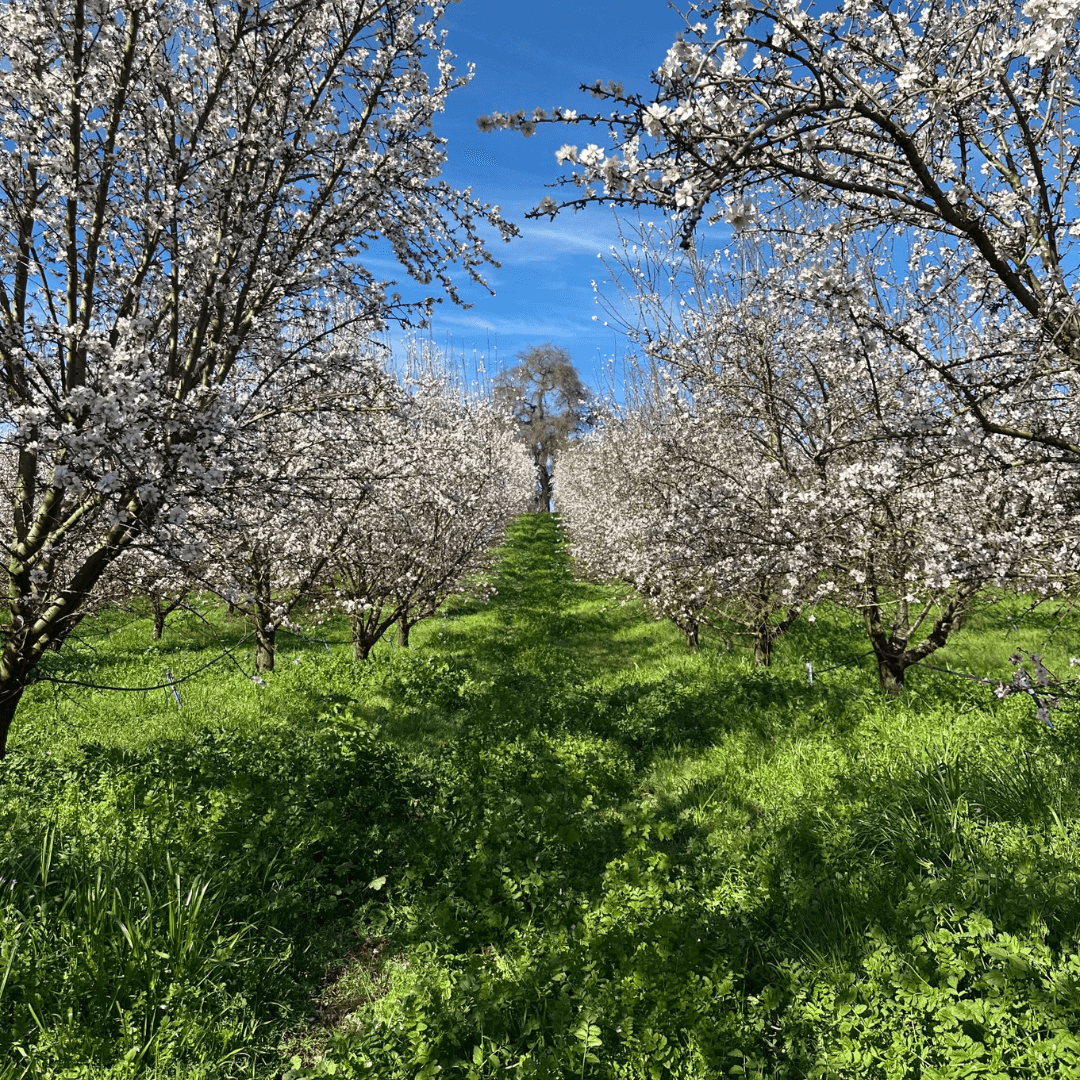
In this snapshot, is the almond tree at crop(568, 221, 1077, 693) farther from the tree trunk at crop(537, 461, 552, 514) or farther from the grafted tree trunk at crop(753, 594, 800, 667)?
the tree trunk at crop(537, 461, 552, 514)

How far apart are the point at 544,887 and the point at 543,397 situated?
5196 centimetres

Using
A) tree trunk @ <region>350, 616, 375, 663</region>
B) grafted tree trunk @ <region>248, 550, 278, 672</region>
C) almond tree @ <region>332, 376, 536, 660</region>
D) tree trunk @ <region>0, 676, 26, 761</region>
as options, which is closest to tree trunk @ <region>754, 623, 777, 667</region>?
almond tree @ <region>332, 376, 536, 660</region>

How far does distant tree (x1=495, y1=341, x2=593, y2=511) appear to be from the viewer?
176 feet

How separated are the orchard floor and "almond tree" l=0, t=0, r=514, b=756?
6.33 ft

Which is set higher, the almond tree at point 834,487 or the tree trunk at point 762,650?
the almond tree at point 834,487

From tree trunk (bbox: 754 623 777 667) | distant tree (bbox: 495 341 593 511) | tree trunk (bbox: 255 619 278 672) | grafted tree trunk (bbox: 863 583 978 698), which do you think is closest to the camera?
grafted tree trunk (bbox: 863 583 978 698)

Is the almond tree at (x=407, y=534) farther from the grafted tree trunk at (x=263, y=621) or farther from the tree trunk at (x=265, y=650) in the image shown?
the tree trunk at (x=265, y=650)

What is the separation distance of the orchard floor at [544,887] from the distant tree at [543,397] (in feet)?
153

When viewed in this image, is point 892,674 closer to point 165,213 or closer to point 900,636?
point 900,636

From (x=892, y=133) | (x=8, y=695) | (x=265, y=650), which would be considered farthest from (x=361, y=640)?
(x=892, y=133)

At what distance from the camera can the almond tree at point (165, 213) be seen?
3881mm

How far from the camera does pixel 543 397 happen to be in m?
54.5

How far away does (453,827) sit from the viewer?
18.1 feet

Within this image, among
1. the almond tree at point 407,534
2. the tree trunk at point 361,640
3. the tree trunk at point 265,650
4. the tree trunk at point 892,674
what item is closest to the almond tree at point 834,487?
the tree trunk at point 892,674
